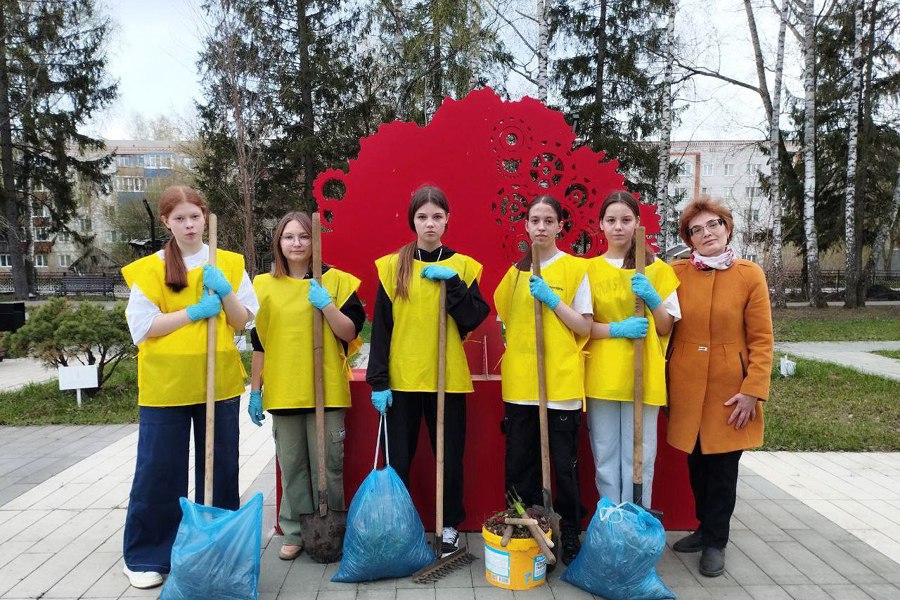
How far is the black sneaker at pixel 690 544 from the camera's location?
2.98 m

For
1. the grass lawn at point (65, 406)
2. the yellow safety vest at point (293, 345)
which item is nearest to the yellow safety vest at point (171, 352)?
→ the yellow safety vest at point (293, 345)

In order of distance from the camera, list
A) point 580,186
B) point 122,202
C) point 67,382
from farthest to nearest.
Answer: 1. point 122,202
2. point 67,382
3. point 580,186

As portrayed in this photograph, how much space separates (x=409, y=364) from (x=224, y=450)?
0.91 metres

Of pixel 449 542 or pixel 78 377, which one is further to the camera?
pixel 78 377

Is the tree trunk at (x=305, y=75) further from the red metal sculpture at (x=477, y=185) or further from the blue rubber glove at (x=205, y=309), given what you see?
the blue rubber glove at (x=205, y=309)

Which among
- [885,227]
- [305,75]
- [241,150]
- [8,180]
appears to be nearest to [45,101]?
[8,180]

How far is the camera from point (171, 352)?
2531 millimetres

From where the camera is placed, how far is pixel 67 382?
603cm

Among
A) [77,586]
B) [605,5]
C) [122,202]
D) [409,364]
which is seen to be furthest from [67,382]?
[122,202]

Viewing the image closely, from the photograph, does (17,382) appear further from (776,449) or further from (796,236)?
(796,236)

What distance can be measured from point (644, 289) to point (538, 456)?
0.90 meters

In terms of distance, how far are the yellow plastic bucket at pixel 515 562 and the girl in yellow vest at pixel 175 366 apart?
1.22 metres

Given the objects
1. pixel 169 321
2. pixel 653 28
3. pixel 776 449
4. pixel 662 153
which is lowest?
pixel 776 449

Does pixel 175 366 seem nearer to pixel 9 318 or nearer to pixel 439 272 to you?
pixel 439 272
